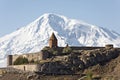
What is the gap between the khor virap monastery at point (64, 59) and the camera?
5162 inches

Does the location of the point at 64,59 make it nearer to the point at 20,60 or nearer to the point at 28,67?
the point at 28,67

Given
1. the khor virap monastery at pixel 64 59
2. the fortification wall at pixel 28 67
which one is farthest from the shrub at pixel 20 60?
the fortification wall at pixel 28 67

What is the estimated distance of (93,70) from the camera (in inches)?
5103

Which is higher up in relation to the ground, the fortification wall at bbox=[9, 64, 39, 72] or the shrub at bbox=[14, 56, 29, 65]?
the shrub at bbox=[14, 56, 29, 65]

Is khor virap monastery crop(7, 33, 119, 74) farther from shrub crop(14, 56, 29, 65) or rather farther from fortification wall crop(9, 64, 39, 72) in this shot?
shrub crop(14, 56, 29, 65)

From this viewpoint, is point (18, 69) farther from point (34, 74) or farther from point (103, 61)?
point (103, 61)

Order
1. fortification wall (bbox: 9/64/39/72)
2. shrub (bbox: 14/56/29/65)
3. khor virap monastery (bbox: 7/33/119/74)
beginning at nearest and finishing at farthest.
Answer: fortification wall (bbox: 9/64/39/72)
khor virap monastery (bbox: 7/33/119/74)
shrub (bbox: 14/56/29/65)

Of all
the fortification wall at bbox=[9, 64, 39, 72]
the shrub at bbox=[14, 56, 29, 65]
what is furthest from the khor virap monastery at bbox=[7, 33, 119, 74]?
the shrub at bbox=[14, 56, 29, 65]

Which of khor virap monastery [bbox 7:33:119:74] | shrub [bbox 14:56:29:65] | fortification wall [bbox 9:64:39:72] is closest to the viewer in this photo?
fortification wall [bbox 9:64:39:72]

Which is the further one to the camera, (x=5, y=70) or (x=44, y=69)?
(x=5, y=70)

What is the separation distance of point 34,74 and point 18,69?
41.8 feet

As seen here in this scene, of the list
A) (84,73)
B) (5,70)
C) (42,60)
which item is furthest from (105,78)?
(5,70)

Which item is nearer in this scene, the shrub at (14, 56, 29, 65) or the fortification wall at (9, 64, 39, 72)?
the fortification wall at (9, 64, 39, 72)

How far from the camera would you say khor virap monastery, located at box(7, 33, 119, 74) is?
131 metres
